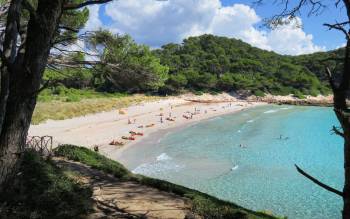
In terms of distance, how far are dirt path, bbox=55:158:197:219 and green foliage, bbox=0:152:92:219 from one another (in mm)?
456

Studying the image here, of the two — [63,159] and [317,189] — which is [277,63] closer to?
[317,189]

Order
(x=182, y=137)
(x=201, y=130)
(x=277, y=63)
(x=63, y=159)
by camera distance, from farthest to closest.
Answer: (x=277, y=63) → (x=201, y=130) → (x=182, y=137) → (x=63, y=159)

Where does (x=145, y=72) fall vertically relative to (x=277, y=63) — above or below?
below

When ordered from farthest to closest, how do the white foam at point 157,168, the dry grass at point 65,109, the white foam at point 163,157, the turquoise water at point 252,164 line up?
the dry grass at point 65,109 → the white foam at point 163,157 → the white foam at point 157,168 → the turquoise water at point 252,164

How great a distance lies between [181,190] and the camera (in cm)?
1232

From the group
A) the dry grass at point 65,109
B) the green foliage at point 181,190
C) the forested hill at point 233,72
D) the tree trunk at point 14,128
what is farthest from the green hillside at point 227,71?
the tree trunk at point 14,128

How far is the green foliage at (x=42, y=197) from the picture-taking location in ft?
25.1

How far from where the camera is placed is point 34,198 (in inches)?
336

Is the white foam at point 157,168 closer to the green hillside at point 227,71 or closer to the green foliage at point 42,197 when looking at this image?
the green foliage at point 42,197

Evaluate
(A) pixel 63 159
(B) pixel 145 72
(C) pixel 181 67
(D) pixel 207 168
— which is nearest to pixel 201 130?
(D) pixel 207 168

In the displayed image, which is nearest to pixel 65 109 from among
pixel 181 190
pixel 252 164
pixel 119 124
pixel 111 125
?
pixel 111 125

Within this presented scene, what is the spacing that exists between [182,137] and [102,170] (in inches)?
960

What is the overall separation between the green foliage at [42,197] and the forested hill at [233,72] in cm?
7614

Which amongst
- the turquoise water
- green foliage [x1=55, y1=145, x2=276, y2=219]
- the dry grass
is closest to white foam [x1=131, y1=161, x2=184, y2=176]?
the turquoise water
